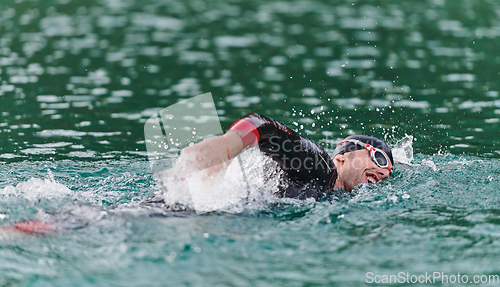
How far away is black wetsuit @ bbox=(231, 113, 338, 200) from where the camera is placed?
5.84 m

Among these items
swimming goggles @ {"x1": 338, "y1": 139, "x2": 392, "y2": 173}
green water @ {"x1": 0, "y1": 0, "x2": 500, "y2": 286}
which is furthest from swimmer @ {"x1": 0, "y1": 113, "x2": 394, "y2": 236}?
green water @ {"x1": 0, "y1": 0, "x2": 500, "y2": 286}

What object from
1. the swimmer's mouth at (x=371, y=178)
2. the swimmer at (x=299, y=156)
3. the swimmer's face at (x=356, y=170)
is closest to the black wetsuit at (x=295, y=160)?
the swimmer at (x=299, y=156)

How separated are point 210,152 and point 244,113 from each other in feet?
22.7

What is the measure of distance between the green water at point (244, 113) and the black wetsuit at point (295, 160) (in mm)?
251

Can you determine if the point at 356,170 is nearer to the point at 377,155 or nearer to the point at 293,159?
the point at 377,155

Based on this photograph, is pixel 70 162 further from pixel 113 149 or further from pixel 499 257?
pixel 499 257

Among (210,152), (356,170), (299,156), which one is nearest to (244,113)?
(356,170)

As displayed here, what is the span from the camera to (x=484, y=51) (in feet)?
57.1

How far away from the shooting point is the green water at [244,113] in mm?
5168

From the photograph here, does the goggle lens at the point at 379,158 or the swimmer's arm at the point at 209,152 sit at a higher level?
the swimmer's arm at the point at 209,152

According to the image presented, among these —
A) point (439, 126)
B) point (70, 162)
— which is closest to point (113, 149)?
point (70, 162)

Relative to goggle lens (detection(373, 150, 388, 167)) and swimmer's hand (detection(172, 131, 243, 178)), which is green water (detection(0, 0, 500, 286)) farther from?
swimmer's hand (detection(172, 131, 243, 178))

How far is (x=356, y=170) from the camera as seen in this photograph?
22.9ft

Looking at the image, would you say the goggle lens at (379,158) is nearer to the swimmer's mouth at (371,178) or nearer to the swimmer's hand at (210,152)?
the swimmer's mouth at (371,178)
